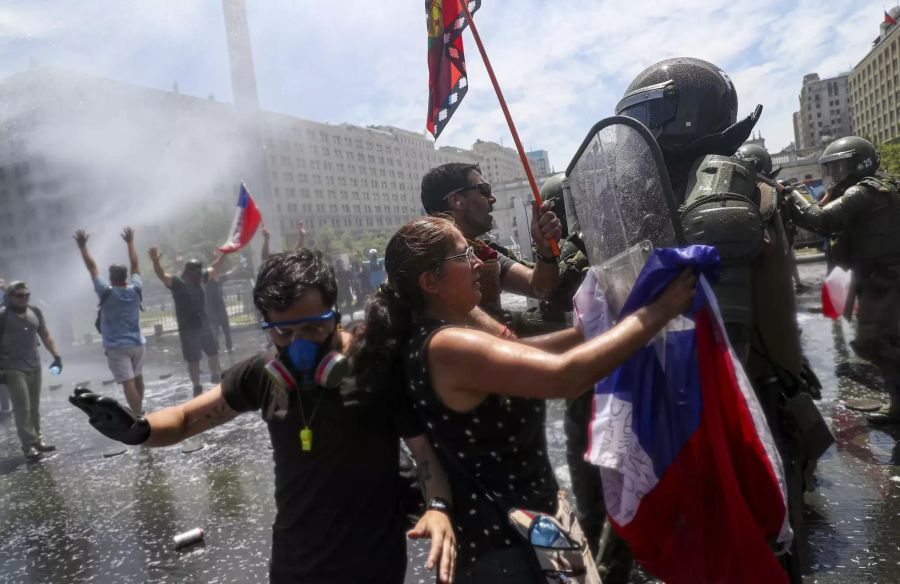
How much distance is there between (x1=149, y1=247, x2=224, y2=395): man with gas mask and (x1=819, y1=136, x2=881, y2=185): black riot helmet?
681 cm

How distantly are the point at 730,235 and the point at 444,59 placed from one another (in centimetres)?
167

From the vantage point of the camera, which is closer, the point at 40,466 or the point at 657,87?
the point at 657,87

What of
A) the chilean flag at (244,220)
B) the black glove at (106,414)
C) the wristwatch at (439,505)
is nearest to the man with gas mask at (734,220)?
the wristwatch at (439,505)

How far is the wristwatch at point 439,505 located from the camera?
153 centimetres

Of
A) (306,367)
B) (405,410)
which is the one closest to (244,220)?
(306,367)

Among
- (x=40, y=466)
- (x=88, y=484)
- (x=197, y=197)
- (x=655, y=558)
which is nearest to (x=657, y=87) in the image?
(x=655, y=558)

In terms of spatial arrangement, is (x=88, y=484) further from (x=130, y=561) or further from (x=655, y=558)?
(x=655, y=558)

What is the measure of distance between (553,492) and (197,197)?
53447 mm

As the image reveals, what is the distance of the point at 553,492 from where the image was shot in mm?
1636

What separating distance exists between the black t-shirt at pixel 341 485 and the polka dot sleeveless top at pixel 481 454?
16cm

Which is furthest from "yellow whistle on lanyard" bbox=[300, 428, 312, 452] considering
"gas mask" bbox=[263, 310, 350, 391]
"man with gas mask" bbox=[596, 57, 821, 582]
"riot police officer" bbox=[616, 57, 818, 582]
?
"riot police officer" bbox=[616, 57, 818, 582]

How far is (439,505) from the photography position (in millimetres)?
1538

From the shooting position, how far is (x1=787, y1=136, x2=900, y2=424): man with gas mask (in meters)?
4.16

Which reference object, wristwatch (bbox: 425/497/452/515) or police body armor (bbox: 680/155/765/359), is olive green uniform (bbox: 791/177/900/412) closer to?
police body armor (bbox: 680/155/765/359)
